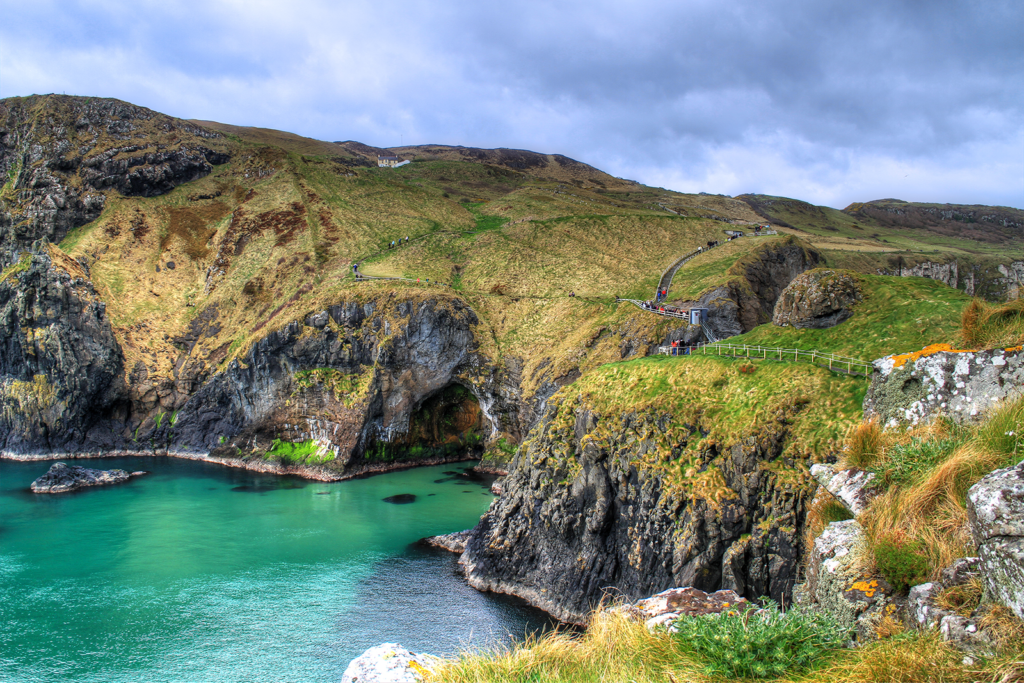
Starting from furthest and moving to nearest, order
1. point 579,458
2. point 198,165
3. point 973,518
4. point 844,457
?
point 198,165 < point 579,458 < point 844,457 < point 973,518

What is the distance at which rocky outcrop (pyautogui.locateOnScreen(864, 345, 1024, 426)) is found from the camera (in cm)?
1266

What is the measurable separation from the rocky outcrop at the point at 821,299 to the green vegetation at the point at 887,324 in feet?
1.54

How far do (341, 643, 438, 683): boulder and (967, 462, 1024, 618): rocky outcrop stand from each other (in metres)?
7.38

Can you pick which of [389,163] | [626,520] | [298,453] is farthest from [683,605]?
[389,163]

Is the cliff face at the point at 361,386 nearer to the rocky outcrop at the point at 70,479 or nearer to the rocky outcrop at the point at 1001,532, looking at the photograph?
the rocky outcrop at the point at 70,479

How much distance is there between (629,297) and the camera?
64.0 meters

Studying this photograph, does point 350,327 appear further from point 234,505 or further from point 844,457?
point 844,457

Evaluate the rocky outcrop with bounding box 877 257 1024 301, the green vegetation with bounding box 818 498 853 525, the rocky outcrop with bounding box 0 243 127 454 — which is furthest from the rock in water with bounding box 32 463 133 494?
the rocky outcrop with bounding box 877 257 1024 301

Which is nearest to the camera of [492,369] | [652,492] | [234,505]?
[652,492]

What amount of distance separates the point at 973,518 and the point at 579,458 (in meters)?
23.4

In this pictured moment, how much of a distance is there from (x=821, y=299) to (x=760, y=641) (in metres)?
27.9

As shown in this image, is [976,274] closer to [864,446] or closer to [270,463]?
[864,446]

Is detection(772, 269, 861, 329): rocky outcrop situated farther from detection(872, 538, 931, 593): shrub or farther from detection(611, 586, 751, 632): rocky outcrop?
detection(872, 538, 931, 593): shrub

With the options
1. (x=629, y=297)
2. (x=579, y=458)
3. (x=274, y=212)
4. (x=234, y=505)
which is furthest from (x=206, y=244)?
(x=579, y=458)
